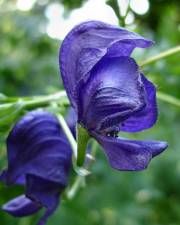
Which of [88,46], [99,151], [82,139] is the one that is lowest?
[99,151]

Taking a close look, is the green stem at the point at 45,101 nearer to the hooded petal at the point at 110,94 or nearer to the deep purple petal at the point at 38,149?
the deep purple petal at the point at 38,149

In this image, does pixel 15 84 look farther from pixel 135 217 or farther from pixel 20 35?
pixel 135 217

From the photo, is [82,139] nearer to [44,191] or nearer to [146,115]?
[146,115]

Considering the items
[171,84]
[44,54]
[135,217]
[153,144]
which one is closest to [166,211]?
[135,217]

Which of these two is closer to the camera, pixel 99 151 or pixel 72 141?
pixel 72 141

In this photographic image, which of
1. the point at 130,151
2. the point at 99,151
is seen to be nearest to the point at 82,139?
the point at 130,151

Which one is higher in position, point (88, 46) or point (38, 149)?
point (88, 46)

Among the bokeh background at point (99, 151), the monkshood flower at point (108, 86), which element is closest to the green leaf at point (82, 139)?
the monkshood flower at point (108, 86)
